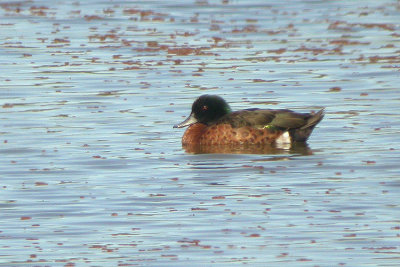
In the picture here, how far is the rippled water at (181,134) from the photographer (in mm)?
10000

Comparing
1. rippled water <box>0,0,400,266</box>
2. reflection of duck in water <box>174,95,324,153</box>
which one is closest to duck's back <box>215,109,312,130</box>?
reflection of duck in water <box>174,95,324,153</box>

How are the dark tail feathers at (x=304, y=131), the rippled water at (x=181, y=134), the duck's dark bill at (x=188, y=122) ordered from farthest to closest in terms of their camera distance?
the duck's dark bill at (x=188, y=122)
the dark tail feathers at (x=304, y=131)
the rippled water at (x=181, y=134)

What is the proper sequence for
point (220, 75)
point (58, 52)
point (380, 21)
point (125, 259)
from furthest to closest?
point (380, 21)
point (58, 52)
point (220, 75)
point (125, 259)

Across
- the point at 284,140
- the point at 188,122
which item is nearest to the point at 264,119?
the point at 284,140

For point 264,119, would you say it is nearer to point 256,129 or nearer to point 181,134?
point 256,129

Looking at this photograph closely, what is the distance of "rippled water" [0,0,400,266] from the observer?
10000mm

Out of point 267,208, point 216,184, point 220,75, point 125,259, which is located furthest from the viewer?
point 220,75

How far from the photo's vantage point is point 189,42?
23.8 m

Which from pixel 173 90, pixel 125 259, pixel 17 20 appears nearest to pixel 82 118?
pixel 173 90

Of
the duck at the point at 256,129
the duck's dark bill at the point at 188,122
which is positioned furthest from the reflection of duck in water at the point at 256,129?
the duck's dark bill at the point at 188,122

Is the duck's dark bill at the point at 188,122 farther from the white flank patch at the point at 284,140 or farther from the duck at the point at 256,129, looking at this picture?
the white flank patch at the point at 284,140

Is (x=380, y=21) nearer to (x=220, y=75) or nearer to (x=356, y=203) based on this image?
(x=220, y=75)

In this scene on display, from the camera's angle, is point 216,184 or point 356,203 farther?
point 216,184

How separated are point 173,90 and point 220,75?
59.1 inches
